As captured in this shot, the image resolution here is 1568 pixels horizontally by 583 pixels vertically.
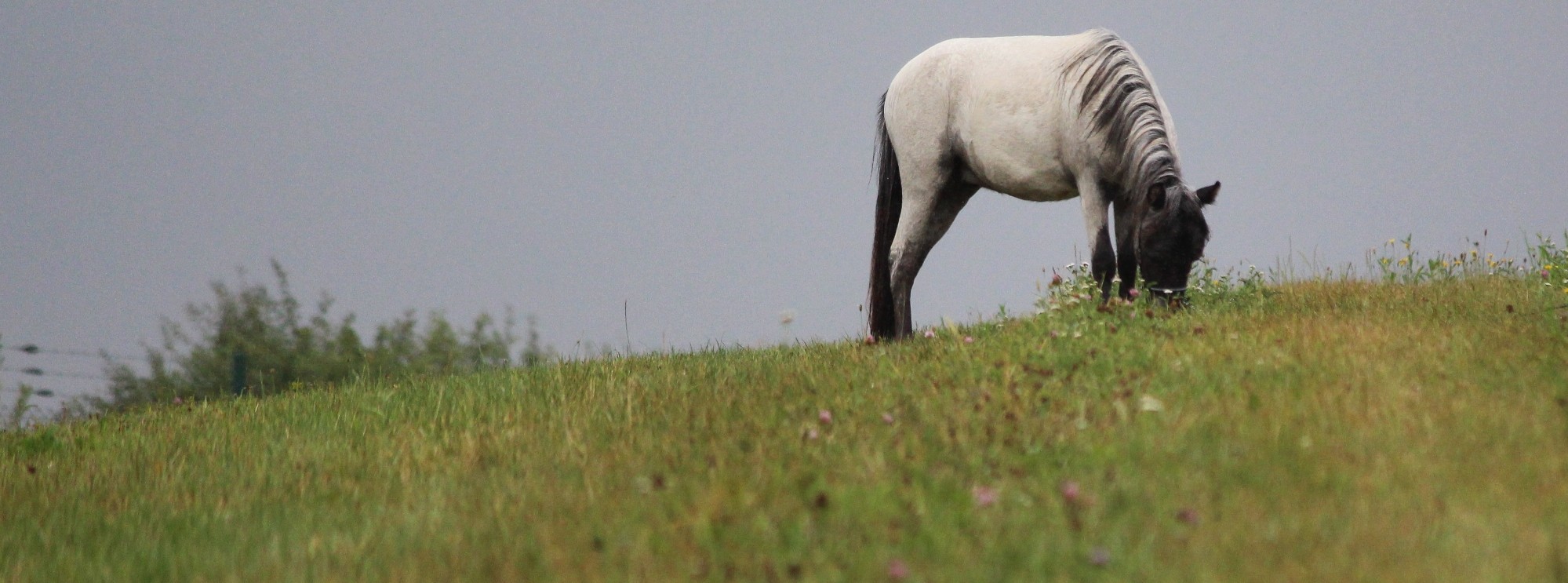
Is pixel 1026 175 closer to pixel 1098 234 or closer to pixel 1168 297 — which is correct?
pixel 1098 234

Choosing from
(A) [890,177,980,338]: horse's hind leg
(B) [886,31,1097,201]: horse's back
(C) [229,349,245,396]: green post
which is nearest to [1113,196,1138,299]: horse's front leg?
(B) [886,31,1097,201]: horse's back

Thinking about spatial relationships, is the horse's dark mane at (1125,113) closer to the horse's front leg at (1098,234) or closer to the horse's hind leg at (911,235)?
the horse's front leg at (1098,234)

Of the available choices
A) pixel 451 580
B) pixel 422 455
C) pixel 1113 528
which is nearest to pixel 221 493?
pixel 422 455

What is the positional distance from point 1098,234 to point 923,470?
4799mm

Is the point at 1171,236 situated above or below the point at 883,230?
below

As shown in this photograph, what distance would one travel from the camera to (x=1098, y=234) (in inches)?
331

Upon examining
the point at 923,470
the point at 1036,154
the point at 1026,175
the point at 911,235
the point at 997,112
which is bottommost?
the point at 923,470

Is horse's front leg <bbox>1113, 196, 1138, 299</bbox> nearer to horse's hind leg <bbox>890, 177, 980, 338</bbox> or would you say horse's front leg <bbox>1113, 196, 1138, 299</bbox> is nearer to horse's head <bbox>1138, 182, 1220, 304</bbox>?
horse's head <bbox>1138, 182, 1220, 304</bbox>

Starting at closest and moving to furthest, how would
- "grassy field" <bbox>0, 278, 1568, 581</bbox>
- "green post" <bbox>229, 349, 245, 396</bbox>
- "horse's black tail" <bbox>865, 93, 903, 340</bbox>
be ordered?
"grassy field" <bbox>0, 278, 1568, 581</bbox> → "horse's black tail" <bbox>865, 93, 903, 340</bbox> → "green post" <bbox>229, 349, 245, 396</bbox>

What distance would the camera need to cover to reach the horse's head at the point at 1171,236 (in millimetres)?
7688

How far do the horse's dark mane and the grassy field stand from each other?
1.06 m

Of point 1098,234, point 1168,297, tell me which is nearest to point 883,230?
point 1098,234

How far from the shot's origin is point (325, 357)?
2480cm

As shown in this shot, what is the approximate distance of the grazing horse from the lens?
25.9 feet
